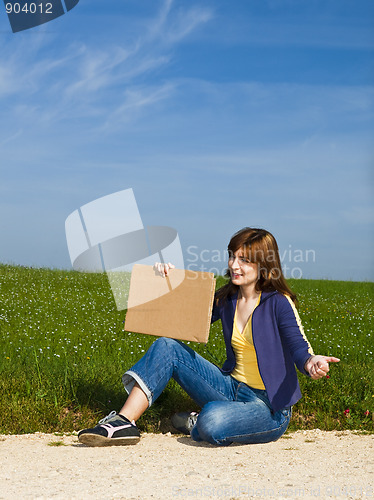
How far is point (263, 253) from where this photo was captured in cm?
470

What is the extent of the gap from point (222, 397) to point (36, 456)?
5.03ft

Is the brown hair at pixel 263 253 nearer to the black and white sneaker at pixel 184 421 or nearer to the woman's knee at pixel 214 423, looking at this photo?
the woman's knee at pixel 214 423

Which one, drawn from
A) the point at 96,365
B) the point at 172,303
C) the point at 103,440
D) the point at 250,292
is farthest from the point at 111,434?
the point at 96,365

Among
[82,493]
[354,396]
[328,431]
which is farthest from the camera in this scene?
[354,396]

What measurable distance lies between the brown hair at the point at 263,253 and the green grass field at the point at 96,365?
1580 mm

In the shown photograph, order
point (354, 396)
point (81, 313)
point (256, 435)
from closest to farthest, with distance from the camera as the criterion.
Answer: point (256, 435), point (354, 396), point (81, 313)

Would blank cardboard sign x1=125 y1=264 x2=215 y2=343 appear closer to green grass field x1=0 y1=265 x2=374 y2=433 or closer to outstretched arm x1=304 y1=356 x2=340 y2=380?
outstretched arm x1=304 y1=356 x2=340 y2=380

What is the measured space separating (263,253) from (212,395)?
1251mm

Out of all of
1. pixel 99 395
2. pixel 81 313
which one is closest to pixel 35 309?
pixel 81 313

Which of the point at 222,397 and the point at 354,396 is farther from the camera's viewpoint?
the point at 354,396

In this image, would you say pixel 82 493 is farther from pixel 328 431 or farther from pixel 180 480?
pixel 328 431

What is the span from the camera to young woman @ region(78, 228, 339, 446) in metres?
4.61

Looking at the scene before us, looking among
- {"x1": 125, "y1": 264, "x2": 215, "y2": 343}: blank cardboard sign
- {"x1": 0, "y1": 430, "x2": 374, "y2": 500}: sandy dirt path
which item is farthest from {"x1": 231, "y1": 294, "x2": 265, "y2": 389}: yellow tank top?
{"x1": 0, "y1": 430, "x2": 374, "y2": 500}: sandy dirt path

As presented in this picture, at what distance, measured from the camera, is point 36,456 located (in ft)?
14.4
